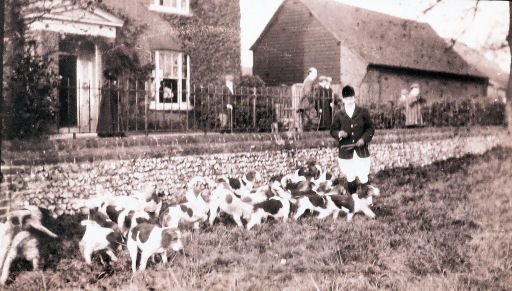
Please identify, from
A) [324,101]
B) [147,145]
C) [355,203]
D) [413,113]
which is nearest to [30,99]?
[147,145]

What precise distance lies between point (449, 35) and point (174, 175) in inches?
188

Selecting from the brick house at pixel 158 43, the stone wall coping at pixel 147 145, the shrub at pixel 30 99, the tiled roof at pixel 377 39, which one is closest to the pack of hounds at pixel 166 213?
the stone wall coping at pixel 147 145

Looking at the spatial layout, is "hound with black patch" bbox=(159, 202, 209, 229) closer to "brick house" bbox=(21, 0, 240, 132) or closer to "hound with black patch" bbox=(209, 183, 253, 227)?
"hound with black patch" bbox=(209, 183, 253, 227)

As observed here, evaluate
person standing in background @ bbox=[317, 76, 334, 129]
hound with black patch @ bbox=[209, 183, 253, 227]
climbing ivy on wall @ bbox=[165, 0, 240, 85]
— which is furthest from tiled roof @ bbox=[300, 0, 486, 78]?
hound with black patch @ bbox=[209, 183, 253, 227]

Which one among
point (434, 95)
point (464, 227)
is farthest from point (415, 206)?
point (434, 95)

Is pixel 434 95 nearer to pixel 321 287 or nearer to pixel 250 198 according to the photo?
pixel 250 198

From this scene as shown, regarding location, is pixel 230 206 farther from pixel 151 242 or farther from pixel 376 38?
pixel 376 38

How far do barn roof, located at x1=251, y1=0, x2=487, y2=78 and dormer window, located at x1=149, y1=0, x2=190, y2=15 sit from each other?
8330mm

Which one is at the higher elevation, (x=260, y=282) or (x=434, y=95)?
(x=434, y=95)

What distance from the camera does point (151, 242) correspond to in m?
5.14

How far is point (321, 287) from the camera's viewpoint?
437 cm

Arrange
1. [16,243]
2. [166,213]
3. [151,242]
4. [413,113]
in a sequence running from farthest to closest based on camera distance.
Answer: [413,113] < [166,213] < [151,242] < [16,243]

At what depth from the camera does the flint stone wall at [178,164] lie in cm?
691

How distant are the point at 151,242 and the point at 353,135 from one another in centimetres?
385
